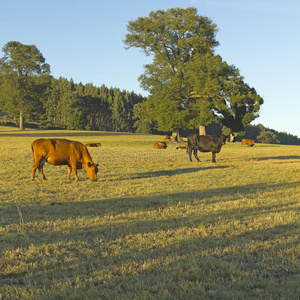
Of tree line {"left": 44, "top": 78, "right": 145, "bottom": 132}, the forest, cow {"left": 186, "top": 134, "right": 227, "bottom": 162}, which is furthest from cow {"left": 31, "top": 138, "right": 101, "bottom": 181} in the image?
tree line {"left": 44, "top": 78, "right": 145, "bottom": 132}

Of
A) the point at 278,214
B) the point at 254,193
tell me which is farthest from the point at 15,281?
the point at 254,193

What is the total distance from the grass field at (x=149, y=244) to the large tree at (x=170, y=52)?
33.8 meters

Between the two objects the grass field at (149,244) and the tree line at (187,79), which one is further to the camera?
the tree line at (187,79)

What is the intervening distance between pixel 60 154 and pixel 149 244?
824 cm

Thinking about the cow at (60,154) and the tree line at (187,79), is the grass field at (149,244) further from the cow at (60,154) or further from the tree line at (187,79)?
the tree line at (187,79)

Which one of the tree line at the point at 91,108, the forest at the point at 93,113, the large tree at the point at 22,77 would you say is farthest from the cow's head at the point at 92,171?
the tree line at the point at 91,108

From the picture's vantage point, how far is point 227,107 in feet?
147

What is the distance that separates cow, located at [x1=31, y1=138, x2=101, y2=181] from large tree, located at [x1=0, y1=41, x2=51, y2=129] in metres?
54.0

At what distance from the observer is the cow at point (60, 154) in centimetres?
1262

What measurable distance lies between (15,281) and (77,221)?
9.34 feet

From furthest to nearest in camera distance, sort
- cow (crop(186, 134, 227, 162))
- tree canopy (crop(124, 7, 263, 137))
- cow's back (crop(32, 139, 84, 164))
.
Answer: tree canopy (crop(124, 7, 263, 137))
cow (crop(186, 134, 227, 162))
cow's back (crop(32, 139, 84, 164))

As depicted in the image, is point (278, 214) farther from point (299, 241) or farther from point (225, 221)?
point (299, 241)

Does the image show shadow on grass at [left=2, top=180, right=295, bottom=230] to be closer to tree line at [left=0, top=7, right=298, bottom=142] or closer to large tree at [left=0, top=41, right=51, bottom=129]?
tree line at [left=0, top=7, right=298, bottom=142]

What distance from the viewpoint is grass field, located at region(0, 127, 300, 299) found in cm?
381
